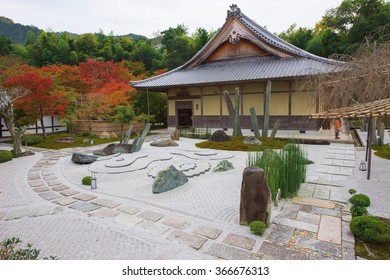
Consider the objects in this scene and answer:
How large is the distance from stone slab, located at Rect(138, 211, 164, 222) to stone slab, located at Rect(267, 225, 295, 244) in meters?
1.75

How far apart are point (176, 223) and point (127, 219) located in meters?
0.82

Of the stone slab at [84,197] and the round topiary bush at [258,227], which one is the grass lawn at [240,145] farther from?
the round topiary bush at [258,227]

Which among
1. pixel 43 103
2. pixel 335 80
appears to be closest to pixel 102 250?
pixel 335 80

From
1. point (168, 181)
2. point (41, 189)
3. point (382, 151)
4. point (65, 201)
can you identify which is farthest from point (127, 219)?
point (382, 151)

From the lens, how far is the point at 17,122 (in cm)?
1295

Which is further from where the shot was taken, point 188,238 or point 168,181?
point 168,181

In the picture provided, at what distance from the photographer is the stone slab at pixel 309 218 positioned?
12.5 ft

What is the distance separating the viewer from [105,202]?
4.77 m

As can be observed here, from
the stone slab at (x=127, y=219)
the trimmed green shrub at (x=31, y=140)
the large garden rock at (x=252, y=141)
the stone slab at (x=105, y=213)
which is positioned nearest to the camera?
the stone slab at (x=127, y=219)

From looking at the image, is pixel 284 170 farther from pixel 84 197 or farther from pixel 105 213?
pixel 84 197

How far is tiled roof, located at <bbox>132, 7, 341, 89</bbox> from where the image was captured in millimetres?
12719

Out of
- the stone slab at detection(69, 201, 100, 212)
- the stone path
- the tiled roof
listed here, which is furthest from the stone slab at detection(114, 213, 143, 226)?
the tiled roof

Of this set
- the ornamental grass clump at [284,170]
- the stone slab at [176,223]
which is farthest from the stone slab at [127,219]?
the ornamental grass clump at [284,170]

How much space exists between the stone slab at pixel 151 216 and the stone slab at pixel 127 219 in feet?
0.35
